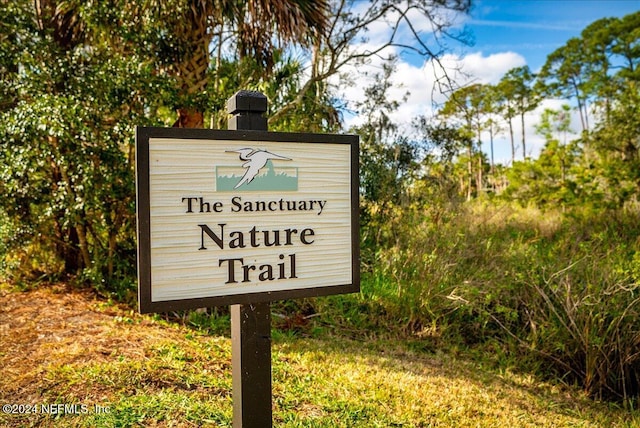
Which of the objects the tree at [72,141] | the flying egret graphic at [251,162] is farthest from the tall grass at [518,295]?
the flying egret graphic at [251,162]

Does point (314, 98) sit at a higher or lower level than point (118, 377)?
higher

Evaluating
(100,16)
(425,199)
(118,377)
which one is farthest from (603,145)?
(118,377)

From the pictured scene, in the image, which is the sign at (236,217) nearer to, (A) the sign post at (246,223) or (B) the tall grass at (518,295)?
(A) the sign post at (246,223)

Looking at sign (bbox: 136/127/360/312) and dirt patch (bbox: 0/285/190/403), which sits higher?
sign (bbox: 136/127/360/312)

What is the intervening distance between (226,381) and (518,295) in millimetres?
3133

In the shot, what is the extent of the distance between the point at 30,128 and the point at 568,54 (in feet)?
93.5

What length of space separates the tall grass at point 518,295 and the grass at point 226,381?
37 centimetres

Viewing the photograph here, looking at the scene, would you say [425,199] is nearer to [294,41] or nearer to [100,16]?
[294,41]

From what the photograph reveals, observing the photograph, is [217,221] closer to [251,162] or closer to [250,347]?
[251,162]

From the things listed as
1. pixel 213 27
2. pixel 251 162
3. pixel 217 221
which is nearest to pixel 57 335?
pixel 217 221

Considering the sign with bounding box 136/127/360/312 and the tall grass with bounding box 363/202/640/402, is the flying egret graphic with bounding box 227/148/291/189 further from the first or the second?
the tall grass with bounding box 363/202/640/402

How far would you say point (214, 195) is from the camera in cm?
206

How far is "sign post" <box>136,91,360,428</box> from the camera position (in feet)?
6.50

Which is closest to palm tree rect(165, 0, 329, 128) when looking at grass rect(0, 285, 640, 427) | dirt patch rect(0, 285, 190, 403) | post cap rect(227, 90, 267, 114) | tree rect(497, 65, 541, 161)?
dirt patch rect(0, 285, 190, 403)
